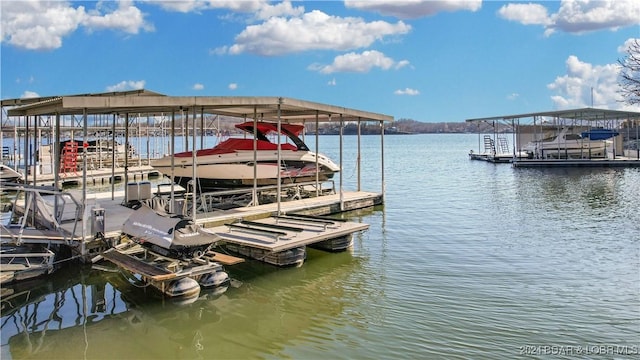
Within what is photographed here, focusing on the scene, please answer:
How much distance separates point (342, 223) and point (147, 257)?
3.97 meters

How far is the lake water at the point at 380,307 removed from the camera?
19.2 feet

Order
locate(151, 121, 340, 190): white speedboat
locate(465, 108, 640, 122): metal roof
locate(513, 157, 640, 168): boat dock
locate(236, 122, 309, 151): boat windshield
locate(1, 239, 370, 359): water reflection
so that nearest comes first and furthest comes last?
locate(1, 239, 370, 359): water reflection
locate(151, 121, 340, 190): white speedboat
locate(236, 122, 309, 151): boat windshield
locate(465, 108, 640, 122): metal roof
locate(513, 157, 640, 168): boat dock

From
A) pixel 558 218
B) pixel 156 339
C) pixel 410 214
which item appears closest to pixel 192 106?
pixel 156 339

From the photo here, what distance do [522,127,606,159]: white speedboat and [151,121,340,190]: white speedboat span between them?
1069 inches

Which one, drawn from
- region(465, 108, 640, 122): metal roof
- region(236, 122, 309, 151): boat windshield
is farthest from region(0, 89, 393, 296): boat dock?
region(465, 108, 640, 122): metal roof

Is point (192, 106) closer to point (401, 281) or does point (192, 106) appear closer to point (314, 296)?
point (314, 296)

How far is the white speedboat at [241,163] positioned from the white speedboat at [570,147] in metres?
27.2

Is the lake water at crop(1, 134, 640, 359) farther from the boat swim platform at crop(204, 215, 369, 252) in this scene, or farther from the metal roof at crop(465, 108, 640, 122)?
the metal roof at crop(465, 108, 640, 122)

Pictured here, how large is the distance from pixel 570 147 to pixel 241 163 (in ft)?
100

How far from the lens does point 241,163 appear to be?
13484mm

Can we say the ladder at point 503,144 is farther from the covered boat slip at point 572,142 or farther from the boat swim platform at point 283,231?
the boat swim platform at point 283,231

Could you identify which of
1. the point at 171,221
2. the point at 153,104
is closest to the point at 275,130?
the point at 153,104

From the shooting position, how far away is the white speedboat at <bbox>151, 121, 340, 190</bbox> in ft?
41.9

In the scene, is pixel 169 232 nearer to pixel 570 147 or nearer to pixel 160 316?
pixel 160 316
